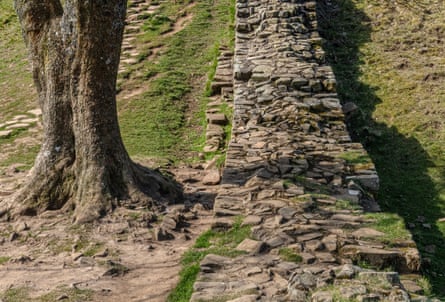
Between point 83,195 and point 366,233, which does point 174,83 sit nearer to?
point 83,195

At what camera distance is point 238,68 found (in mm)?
8664

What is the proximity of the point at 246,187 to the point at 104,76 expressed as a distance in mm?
1822

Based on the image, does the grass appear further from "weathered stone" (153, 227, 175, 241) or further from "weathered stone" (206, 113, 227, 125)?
"weathered stone" (206, 113, 227, 125)

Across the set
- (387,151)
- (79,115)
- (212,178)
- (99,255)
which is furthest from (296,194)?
(387,151)

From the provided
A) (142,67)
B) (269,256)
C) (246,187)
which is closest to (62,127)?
(246,187)

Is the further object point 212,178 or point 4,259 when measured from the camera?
point 212,178

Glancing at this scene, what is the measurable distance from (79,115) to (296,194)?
7.71 feet

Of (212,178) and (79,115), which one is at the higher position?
(79,115)

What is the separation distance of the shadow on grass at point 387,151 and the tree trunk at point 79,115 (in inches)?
107

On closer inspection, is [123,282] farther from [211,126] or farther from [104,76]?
[211,126]

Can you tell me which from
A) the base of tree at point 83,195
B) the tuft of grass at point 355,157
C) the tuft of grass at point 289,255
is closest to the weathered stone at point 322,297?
the tuft of grass at point 289,255

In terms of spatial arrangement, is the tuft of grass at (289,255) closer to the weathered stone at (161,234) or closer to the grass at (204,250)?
the grass at (204,250)

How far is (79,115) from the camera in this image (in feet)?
20.0

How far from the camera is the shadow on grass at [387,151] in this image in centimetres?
616
